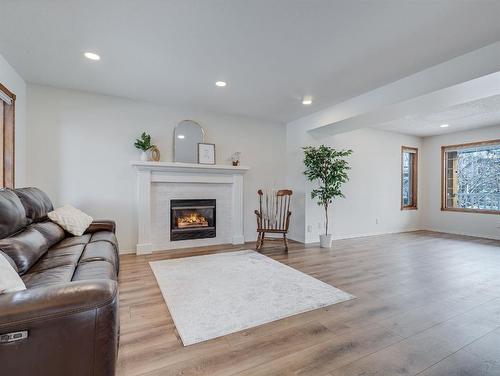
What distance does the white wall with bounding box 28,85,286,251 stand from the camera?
11.6 feet

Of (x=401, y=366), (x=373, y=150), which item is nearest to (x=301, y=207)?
(x=373, y=150)

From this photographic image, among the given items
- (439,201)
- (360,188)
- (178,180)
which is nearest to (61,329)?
(178,180)

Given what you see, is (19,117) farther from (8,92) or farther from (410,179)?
(410,179)

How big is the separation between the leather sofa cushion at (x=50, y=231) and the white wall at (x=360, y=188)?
150 inches

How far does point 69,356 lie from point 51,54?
301 cm

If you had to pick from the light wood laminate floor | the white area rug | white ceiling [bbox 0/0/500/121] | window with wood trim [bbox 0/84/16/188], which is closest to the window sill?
the light wood laminate floor

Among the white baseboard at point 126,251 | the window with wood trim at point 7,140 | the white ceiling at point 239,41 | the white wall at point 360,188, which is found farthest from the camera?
the white wall at point 360,188

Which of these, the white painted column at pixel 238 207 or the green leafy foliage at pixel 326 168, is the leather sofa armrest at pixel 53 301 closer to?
the white painted column at pixel 238 207

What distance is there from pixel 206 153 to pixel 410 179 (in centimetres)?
549

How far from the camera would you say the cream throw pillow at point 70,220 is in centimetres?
276

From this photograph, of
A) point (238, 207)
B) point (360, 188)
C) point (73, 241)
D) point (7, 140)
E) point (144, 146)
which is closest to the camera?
point (73, 241)

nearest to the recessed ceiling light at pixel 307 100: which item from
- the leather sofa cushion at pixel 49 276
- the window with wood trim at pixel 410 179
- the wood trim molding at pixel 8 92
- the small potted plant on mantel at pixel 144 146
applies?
the small potted plant on mantel at pixel 144 146

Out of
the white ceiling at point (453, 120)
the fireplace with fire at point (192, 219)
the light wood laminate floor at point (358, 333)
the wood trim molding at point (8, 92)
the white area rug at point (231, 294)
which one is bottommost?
the light wood laminate floor at point (358, 333)

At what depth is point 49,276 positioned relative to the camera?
1.59 meters
